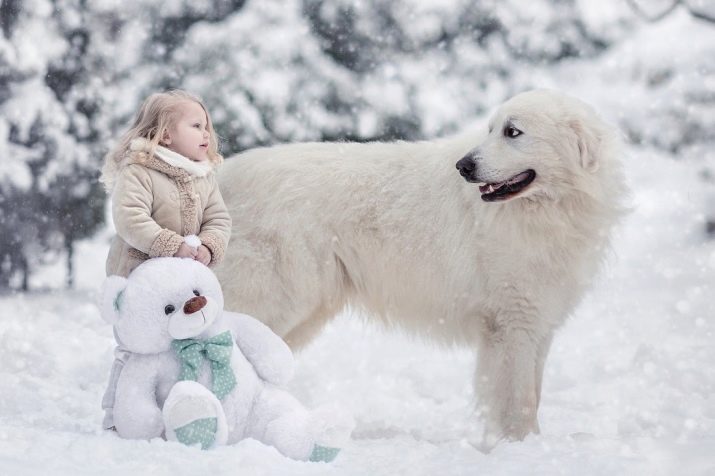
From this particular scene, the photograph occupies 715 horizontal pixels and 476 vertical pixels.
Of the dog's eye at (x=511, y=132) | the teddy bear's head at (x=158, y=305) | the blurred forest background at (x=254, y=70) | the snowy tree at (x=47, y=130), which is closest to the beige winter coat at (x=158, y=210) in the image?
the teddy bear's head at (x=158, y=305)

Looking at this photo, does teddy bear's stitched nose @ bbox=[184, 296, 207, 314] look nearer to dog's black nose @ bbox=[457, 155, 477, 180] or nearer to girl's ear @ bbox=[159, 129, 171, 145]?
girl's ear @ bbox=[159, 129, 171, 145]

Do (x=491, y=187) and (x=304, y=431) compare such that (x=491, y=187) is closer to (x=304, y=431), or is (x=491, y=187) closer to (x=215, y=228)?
(x=215, y=228)

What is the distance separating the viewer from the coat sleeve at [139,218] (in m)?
3.13

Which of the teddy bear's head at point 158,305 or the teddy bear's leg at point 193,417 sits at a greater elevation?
the teddy bear's head at point 158,305

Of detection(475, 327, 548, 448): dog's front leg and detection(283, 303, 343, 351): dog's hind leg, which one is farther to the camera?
detection(283, 303, 343, 351): dog's hind leg

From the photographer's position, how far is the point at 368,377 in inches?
226

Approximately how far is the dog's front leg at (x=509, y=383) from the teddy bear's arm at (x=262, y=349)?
48.8 inches

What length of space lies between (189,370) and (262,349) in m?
0.33

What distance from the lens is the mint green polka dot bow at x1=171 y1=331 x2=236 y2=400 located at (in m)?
3.06

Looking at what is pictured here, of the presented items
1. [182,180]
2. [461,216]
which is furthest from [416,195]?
[182,180]

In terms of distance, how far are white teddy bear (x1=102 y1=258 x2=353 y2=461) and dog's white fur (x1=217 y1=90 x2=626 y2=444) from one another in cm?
110

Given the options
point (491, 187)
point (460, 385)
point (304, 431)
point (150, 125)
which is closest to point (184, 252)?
point (150, 125)

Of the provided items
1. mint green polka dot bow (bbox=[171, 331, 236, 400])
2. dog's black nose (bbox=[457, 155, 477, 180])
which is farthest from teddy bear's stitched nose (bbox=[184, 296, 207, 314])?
dog's black nose (bbox=[457, 155, 477, 180])

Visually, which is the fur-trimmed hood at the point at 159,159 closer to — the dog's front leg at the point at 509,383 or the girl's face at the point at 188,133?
the girl's face at the point at 188,133
